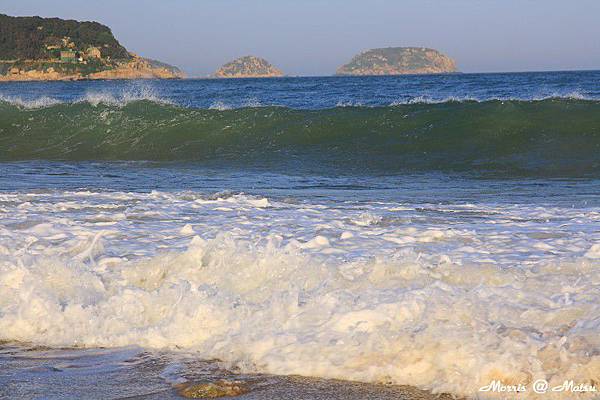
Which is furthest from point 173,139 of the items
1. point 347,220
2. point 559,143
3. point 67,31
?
point 67,31

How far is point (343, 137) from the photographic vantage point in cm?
1577

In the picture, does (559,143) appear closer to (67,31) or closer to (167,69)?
(67,31)

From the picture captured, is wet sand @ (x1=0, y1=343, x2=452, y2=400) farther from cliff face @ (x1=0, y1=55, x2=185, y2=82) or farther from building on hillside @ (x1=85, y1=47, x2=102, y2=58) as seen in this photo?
building on hillside @ (x1=85, y1=47, x2=102, y2=58)

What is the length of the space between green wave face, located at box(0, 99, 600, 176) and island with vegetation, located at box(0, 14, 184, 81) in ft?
326

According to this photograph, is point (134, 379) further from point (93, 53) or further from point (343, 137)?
point (93, 53)

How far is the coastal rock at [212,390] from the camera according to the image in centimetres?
315

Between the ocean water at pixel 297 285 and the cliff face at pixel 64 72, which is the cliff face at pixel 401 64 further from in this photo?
the ocean water at pixel 297 285

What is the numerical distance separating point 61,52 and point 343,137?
108823 millimetres

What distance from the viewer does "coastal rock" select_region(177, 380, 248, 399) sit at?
315 centimetres

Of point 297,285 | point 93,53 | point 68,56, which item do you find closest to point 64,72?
point 68,56

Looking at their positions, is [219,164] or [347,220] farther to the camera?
[219,164]

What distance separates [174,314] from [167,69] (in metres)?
141

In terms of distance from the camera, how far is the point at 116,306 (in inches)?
164

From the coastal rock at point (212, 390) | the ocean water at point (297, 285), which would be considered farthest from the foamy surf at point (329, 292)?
→ the coastal rock at point (212, 390)
